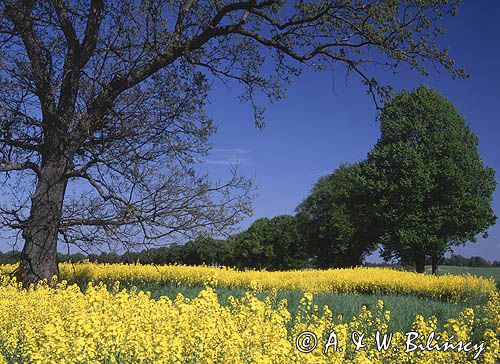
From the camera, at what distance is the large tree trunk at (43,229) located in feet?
40.6

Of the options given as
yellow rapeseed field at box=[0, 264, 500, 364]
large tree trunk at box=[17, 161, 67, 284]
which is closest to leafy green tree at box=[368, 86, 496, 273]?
yellow rapeseed field at box=[0, 264, 500, 364]

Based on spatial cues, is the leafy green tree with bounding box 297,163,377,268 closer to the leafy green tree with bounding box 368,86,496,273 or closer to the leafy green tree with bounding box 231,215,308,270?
the leafy green tree with bounding box 368,86,496,273

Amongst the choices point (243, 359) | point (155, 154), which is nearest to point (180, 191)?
point (155, 154)

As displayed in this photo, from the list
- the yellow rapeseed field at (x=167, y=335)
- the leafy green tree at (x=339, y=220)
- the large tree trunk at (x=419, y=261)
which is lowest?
the yellow rapeseed field at (x=167, y=335)

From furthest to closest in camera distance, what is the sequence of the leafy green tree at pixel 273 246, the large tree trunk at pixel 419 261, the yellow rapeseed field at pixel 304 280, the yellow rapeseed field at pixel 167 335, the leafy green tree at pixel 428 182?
the leafy green tree at pixel 273 246
the large tree trunk at pixel 419 261
the leafy green tree at pixel 428 182
the yellow rapeseed field at pixel 304 280
the yellow rapeseed field at pixel 167 335

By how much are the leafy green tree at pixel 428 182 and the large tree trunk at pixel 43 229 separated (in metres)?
20.0

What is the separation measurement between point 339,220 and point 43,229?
26219 millimetres

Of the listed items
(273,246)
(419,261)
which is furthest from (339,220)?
(273,246)

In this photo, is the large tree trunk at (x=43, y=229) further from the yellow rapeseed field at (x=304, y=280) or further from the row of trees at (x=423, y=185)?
the row of trees at (x=423, y=185)

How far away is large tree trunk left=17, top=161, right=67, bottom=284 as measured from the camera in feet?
40.6

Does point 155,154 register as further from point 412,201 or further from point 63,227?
point 412,201

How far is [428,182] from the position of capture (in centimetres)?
2841

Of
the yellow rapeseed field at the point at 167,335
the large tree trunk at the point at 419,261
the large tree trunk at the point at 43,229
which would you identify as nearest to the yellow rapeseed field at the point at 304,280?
the large tree trunk at the point at 43,229

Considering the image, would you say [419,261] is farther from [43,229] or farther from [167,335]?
[167,335]
